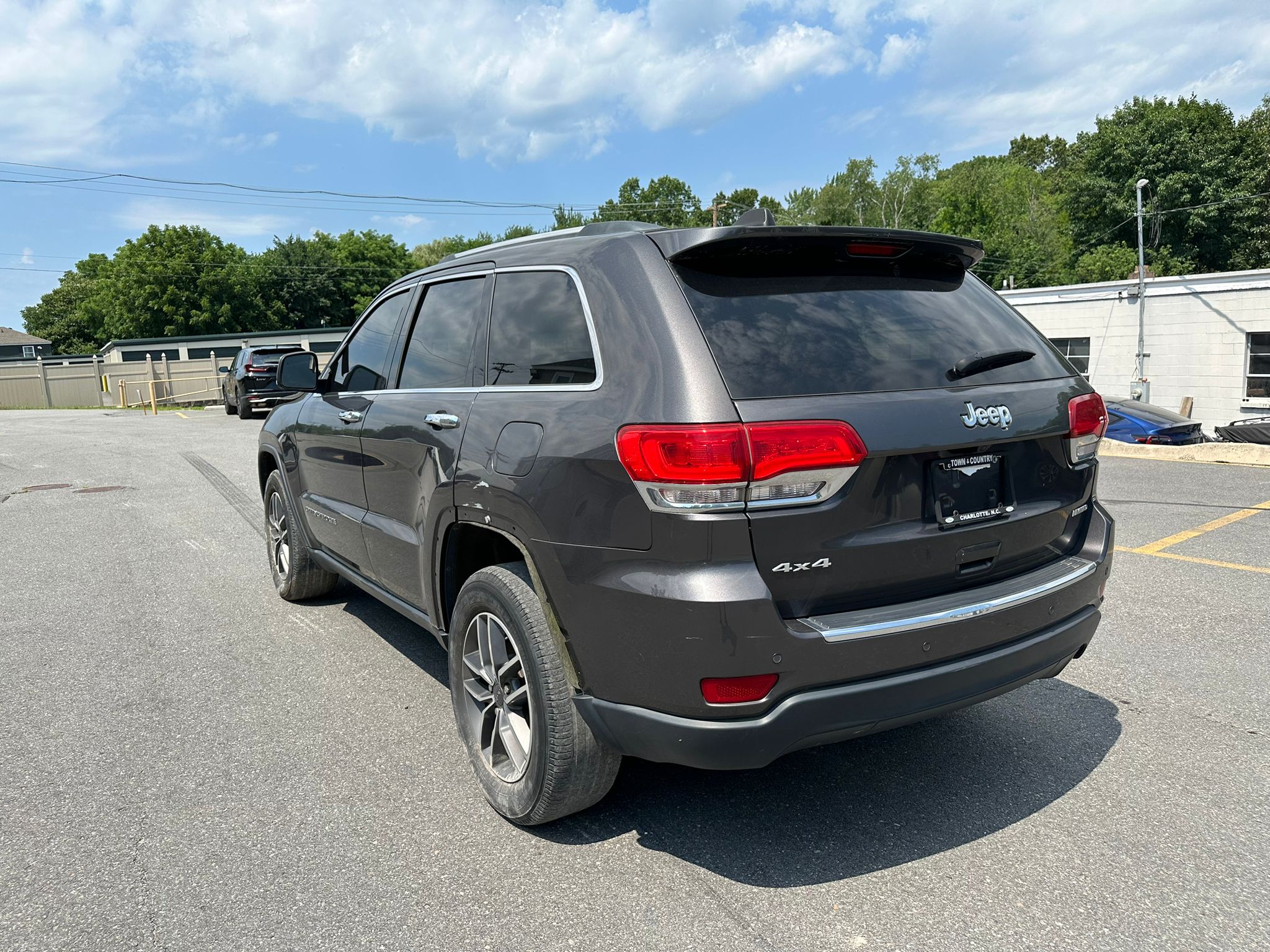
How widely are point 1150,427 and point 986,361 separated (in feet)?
50.8

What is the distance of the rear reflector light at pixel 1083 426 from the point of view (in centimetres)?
304

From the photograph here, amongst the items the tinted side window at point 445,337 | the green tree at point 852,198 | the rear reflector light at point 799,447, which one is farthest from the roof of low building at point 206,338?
the rear reflector light at point 799,447

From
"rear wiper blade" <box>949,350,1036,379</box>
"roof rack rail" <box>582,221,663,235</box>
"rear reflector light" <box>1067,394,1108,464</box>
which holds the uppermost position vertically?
"roof rack rail" <box>582,221,663,235</box>

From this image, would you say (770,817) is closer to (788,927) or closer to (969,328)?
(788,927)

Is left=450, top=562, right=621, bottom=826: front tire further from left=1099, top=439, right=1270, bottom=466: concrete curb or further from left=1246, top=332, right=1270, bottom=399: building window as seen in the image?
left=1246, top=332, right=1270, bottom=399: building window

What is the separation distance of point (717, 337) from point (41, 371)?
46.6m

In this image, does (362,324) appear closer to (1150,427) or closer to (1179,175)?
(1150,427)

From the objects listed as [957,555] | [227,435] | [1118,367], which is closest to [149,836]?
[957,555]

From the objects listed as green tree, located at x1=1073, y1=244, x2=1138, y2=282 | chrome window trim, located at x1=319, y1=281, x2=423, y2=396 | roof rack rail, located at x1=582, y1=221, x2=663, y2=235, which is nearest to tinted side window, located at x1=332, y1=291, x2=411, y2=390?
chrome window trim, located at x1=319, y1=281, x2=423, y2=396

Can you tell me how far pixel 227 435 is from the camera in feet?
64.3

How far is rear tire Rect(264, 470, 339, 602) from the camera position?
18.2 ft

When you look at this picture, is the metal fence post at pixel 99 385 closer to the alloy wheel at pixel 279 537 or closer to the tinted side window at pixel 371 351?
the alloy wheel at pixel 279 537

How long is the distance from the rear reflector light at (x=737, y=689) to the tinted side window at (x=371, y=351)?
240cm

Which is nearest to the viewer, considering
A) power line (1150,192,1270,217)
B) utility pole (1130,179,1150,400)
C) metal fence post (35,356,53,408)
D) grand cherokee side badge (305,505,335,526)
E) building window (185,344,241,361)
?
grand cherokee side badge (305,505,335,526)
